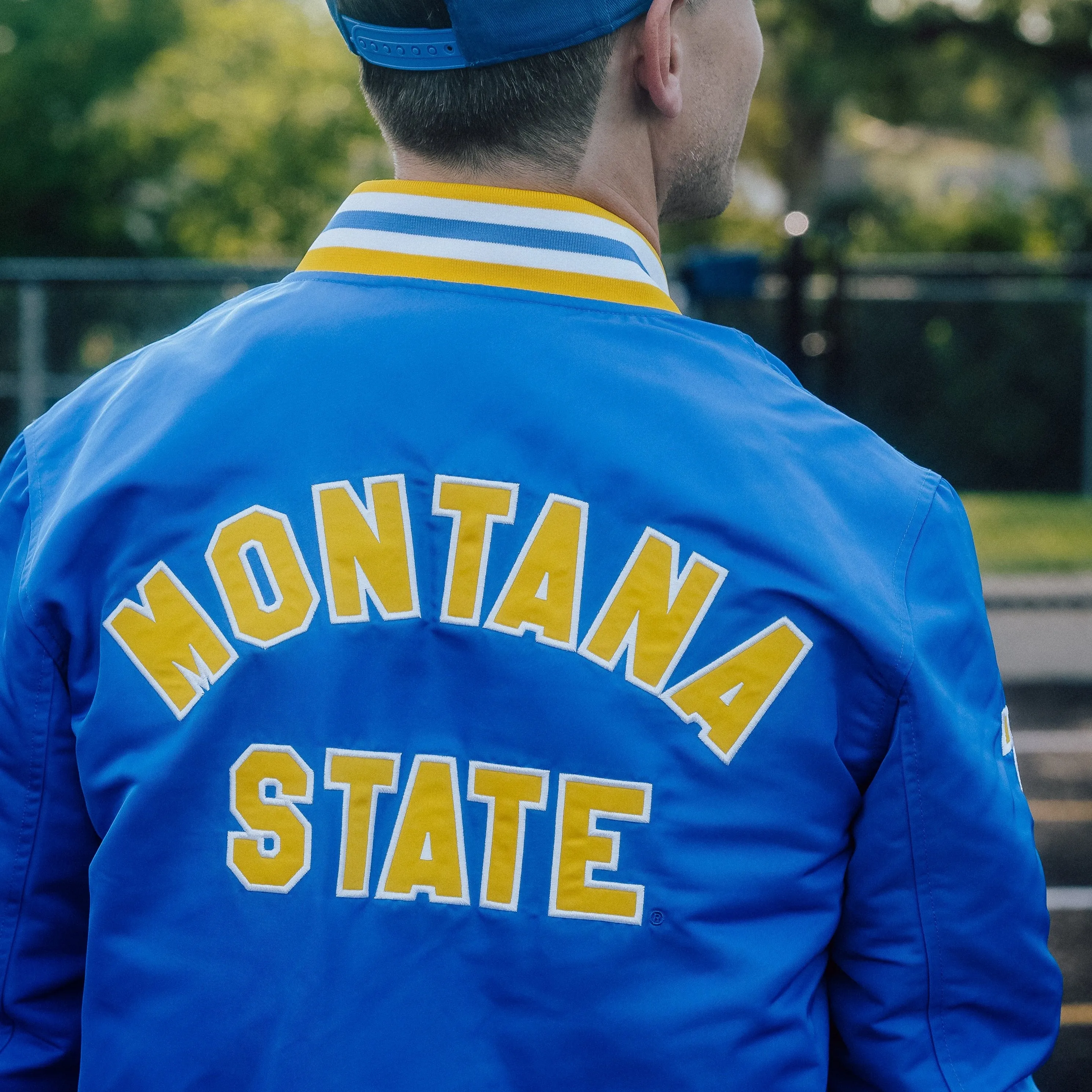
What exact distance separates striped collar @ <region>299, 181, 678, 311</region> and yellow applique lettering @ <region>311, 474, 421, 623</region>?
187mm

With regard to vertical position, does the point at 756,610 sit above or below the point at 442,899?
above

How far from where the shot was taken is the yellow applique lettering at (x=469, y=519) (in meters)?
1.11

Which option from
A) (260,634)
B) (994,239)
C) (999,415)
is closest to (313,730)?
(260,634)

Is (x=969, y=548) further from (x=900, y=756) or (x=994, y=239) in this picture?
(x=994, y=239)

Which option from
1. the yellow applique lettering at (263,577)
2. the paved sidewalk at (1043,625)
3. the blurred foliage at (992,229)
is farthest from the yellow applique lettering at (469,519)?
the blurred foliage at (992,229)

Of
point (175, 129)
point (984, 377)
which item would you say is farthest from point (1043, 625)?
point (175, 129)

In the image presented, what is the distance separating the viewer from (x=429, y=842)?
43.1 inches

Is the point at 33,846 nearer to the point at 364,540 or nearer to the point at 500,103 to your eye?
the point at 364,540

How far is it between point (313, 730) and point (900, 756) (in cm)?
46

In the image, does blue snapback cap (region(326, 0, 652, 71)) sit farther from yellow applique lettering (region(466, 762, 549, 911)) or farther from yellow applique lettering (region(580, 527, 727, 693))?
yellow applique lettering (region(466, 762, 549, 911))

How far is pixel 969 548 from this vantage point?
Answer: 1.17 m

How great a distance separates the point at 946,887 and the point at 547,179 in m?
0.68

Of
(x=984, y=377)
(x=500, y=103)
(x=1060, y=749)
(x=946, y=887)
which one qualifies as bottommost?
(x=984, y=377)

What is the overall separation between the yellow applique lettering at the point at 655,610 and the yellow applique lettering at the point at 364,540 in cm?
16
